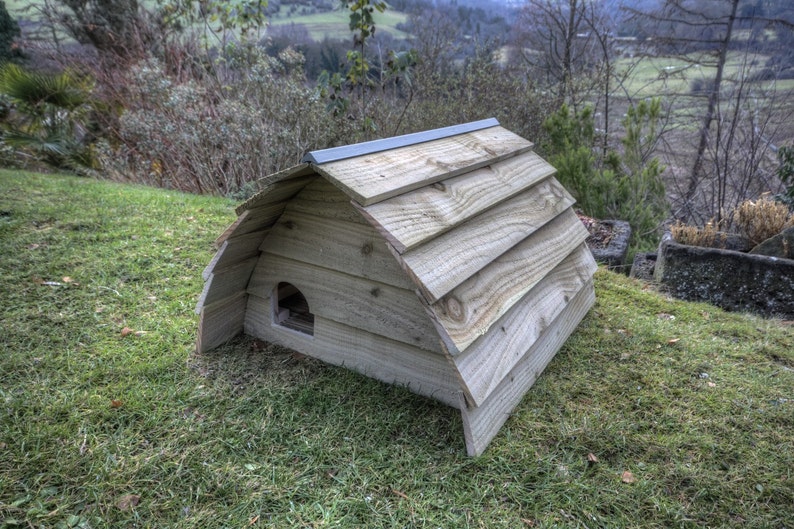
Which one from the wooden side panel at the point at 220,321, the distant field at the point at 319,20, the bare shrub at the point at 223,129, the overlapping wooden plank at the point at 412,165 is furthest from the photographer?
the distant field at the point at 319,20

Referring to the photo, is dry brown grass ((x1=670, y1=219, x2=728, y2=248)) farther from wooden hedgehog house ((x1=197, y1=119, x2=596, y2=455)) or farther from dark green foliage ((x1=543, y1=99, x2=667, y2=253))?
wooden hedgehog house ((x1=197, y1=119, x2=596, y2=455))

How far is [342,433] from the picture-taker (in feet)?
7.50

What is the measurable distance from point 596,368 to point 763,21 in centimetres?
1056

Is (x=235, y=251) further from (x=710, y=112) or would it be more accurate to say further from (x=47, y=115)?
(x=710, y=112)

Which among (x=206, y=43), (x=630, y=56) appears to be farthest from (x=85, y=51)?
(x=630, y=56)

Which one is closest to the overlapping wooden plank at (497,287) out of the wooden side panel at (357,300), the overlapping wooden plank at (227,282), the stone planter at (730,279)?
the wooden side panel at (357,300)

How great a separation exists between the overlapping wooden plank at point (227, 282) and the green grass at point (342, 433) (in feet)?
1.17

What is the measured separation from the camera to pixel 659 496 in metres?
2.04

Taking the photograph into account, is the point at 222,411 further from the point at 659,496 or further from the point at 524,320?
the point at 659,496

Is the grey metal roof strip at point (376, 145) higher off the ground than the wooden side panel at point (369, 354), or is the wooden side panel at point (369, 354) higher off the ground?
the grey metal roof strip at point (376, 145)

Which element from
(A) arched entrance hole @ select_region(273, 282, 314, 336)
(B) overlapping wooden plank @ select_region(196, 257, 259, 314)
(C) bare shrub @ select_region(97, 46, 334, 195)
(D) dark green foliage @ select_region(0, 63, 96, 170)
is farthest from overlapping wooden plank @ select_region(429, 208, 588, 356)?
(D) dark green foliage @ select_region(0, 63, 96, 170)

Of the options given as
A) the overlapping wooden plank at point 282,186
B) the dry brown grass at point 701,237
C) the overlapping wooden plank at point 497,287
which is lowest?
the dry brown grass at point 701,237

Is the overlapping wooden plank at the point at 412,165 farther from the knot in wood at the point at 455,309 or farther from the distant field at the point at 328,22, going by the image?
the distant field at the point at 328,22

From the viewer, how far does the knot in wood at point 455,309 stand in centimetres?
199
